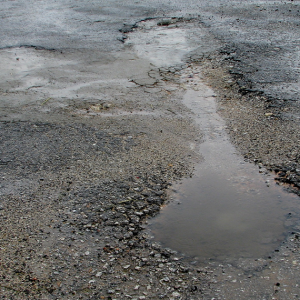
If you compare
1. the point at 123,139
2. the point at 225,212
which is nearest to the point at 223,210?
the point at 225,212

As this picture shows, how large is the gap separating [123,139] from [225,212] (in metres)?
1.73

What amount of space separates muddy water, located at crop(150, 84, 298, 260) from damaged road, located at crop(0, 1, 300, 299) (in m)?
0.12

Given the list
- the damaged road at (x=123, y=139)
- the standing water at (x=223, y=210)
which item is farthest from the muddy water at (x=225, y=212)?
the damaged road at (x=123, y=139)

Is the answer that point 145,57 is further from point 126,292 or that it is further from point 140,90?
point 126,292

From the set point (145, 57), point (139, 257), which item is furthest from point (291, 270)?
point (145, 57)

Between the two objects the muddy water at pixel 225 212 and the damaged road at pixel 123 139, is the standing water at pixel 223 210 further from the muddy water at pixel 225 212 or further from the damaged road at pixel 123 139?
the damaged road at pixel 123 139

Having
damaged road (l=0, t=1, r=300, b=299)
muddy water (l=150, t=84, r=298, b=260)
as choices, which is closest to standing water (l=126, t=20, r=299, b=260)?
muddy water (l=150, t=84, r=298, b=260)

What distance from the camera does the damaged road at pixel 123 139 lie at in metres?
2.68

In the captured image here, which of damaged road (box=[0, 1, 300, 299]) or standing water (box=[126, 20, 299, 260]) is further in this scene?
standing water (box=[126, 20, 299, 260])

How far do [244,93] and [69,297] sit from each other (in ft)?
14.5

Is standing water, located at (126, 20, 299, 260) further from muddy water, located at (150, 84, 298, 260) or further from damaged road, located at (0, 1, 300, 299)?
damaged road, located at (0, 1, 300, 299)

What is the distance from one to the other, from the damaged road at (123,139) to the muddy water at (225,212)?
0.12 meters

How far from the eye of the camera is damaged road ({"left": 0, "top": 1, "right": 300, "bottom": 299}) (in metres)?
2.68

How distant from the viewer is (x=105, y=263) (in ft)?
9.08
